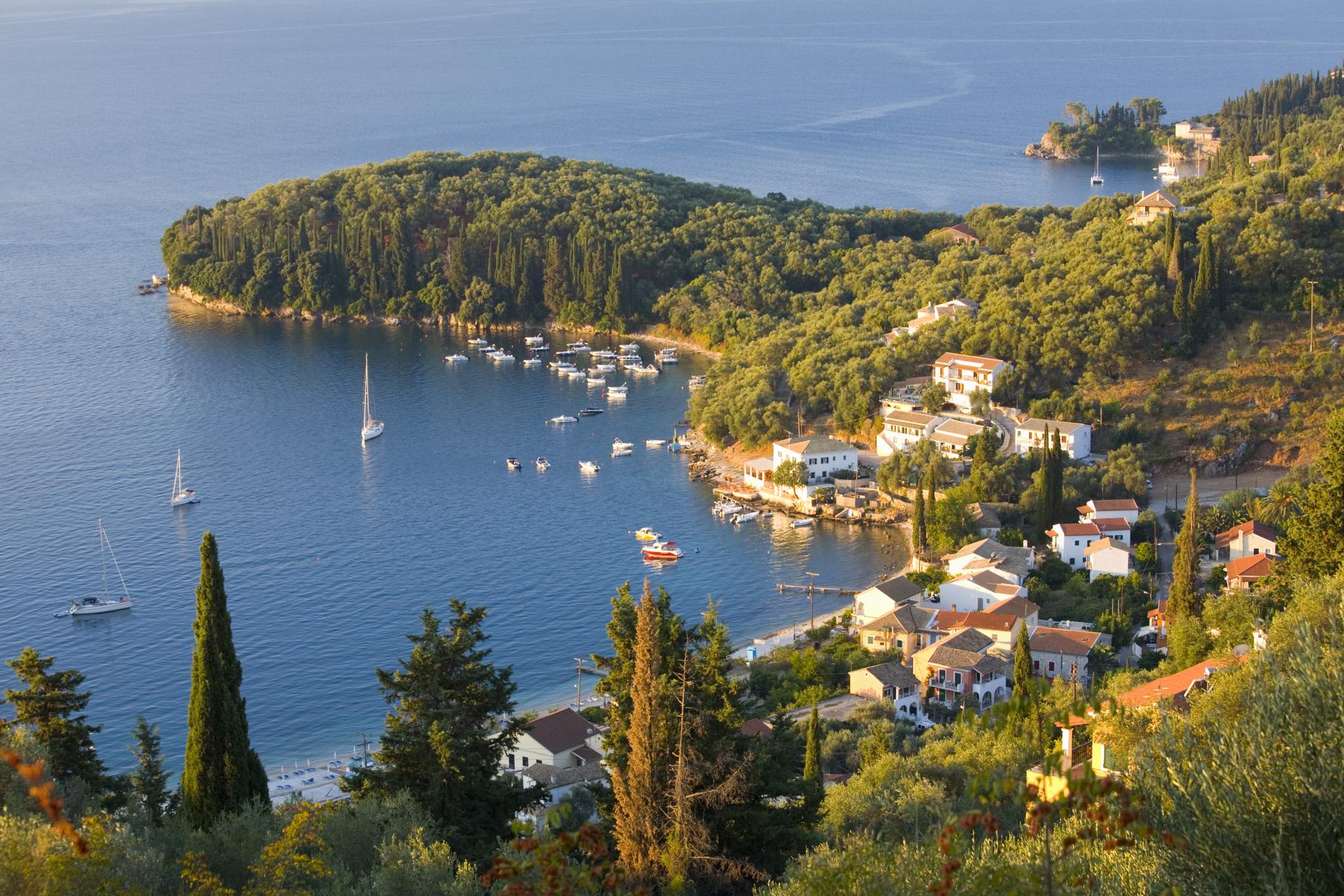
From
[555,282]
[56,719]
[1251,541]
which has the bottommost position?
[1251,541]

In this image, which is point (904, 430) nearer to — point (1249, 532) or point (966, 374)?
point (966, 374)

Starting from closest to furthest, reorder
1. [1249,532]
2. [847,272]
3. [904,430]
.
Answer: [1249,532]
[904,430]
[847,272]

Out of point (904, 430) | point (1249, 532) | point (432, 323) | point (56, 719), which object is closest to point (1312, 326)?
point (904, 430)

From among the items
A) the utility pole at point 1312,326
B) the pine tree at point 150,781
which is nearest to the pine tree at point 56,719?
the pine tree at point 150,781

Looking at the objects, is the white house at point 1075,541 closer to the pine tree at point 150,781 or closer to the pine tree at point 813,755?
the pine tree at point 813,755

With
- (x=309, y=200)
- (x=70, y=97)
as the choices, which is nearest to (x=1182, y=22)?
(x=70, y=97)

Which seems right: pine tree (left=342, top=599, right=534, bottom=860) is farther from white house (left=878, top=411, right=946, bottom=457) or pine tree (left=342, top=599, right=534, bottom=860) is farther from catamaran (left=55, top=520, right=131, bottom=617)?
white house (left=878, top=411, right=946, bottom=457)

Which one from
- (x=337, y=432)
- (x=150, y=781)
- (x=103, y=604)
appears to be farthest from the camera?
(x=337, y=432)
